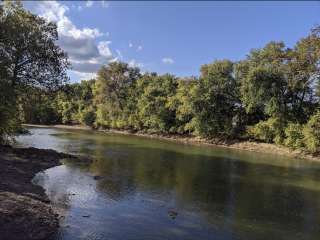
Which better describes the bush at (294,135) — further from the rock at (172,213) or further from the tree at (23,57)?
the rock at (172,213)

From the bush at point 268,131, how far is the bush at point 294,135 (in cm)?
268

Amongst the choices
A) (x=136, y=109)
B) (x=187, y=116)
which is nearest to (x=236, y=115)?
(x=187, y=116)

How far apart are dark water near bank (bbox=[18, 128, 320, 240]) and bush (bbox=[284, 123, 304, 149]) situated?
20.6 metres

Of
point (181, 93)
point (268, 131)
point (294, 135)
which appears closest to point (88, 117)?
point (181, 93)

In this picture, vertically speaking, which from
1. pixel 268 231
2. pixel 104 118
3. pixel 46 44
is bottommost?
pixel 268 231

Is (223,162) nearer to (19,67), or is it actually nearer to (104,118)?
(19,67)

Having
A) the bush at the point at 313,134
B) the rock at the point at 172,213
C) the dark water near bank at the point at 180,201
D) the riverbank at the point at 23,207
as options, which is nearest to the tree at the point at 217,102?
the bush at the point at 313,134

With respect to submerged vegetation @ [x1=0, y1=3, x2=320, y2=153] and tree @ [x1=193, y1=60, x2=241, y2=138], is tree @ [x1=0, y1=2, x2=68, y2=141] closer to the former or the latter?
submerged vegetation @ [x1=0, y1=3, x2=320, y2=153]

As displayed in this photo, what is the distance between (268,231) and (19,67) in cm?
2900

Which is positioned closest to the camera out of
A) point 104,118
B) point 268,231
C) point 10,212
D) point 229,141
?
point 10,212

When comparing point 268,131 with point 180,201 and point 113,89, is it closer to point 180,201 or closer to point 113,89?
point 180,201

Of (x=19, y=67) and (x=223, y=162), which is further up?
(x=19, y=67)

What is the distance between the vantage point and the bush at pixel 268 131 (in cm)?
6303

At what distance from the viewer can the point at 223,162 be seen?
44.3 meters
